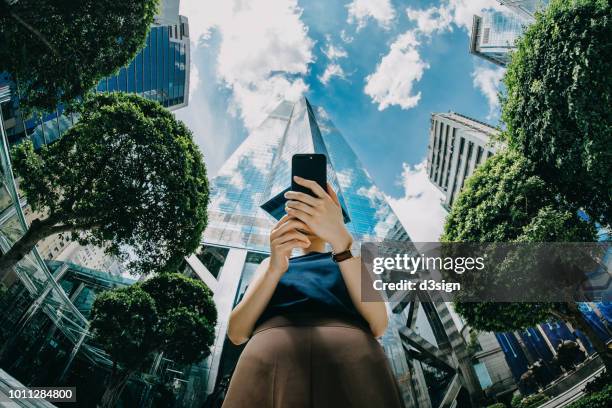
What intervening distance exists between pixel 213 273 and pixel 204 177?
19.4 metres

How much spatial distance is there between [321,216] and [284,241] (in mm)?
282

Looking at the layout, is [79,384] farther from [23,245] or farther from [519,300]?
[519,300]

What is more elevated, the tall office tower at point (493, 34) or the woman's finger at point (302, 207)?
the tall office tower at point (493, 34)

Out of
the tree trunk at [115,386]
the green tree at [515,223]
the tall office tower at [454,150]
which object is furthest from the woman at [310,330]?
the tall office tower at [454,150]

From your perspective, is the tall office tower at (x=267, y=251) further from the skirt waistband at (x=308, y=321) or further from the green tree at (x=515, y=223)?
the skirt waistband at (x=308, y=321)

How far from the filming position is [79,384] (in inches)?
779

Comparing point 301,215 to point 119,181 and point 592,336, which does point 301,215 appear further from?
point 592,336

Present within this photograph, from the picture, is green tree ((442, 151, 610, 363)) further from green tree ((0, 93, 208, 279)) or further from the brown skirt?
green tree ((0, 93, 208, 279))

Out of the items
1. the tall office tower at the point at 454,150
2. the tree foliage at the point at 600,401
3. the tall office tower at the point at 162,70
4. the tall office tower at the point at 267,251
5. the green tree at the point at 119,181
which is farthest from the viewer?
the tall office tower at the point at 454,150

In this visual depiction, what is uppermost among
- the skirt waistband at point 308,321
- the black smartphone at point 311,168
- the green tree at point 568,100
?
the green tree at point 568,100

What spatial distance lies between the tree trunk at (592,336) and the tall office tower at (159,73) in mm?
30380

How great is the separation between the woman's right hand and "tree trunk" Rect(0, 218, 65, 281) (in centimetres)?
919

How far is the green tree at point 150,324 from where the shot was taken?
1350 cm

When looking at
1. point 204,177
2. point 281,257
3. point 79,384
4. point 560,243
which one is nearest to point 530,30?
point 560,243
